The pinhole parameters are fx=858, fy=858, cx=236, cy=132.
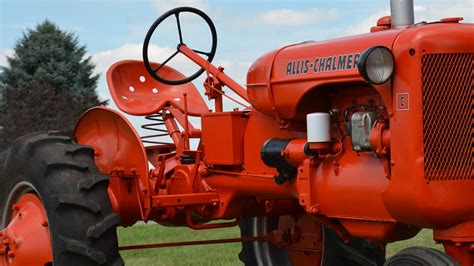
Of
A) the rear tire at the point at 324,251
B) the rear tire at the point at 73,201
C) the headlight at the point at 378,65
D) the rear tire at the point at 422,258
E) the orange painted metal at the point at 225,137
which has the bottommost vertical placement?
the rear tire at the point at 324,251

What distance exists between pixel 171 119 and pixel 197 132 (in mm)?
354

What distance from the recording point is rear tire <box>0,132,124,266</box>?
5.23 m

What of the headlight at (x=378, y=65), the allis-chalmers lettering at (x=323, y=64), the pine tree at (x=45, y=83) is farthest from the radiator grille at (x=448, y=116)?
the pine tree at (x=45, y=83)

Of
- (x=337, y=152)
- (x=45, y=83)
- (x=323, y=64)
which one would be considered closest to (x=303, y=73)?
(x=323, y=64)

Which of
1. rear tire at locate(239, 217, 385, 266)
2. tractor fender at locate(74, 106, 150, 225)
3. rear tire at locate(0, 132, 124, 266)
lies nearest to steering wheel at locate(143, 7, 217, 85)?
tractor fender at locate(74, 106, 150, 225)

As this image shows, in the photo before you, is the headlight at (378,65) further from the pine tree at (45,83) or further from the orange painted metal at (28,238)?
the pine tree at (45,83)

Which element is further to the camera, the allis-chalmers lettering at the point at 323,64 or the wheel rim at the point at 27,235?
the wheel rim at the point at 27,235

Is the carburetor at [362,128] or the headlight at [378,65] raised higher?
the headlight at [378,65]

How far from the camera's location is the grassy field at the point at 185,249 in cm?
870

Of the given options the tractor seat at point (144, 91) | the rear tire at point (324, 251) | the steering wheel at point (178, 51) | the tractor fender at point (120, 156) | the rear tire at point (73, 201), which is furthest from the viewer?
the tractor seat at point (144, 91)

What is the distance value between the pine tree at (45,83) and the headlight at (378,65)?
20.2 meters

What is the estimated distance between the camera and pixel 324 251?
6.21 meters

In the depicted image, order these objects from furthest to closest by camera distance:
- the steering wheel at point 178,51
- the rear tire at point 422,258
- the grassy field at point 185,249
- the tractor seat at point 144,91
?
the grassy field at point 185,249
the tractor seat at point 144,91
the steering wheel at point 178,51
the rear tire at point 422,258

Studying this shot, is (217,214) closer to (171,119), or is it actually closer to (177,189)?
(177,189)
